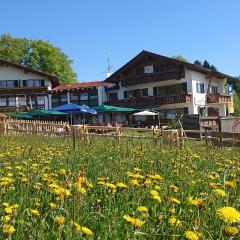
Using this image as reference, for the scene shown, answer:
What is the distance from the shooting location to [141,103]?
44125mm

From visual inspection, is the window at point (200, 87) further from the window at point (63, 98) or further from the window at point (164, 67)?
the window at point (63, 98)

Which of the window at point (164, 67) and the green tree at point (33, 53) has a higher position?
the green tree at point (33, 53)

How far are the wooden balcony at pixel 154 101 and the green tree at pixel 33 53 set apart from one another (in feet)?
79.7

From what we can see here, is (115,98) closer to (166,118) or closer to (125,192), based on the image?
(166,118)

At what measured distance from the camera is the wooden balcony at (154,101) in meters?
42.3

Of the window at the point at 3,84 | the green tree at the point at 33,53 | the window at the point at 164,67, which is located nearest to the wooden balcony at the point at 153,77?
the window at the point at 164,67

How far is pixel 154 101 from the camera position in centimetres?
4384

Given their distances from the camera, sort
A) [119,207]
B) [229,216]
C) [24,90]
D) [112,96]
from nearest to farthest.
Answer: [229,216]
[119,207]
[112,96]
[24,90]

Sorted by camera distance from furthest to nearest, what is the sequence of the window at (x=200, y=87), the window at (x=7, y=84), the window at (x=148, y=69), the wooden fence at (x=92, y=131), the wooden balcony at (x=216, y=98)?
the window at (x=7, y=84) < the wooden balcony at (x=216, y=98) < the window at (x=200, y=87) < the window at (x=148, y=69) < the wooden fence at (x=92, y=131)

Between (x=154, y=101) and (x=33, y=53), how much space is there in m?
29.1

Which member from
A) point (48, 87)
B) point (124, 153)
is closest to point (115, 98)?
point (48, 87)

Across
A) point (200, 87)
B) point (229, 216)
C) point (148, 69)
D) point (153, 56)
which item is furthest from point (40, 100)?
point (229, 216)

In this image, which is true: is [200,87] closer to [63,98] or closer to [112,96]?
[112,96]

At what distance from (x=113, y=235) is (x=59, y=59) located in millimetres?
68562
